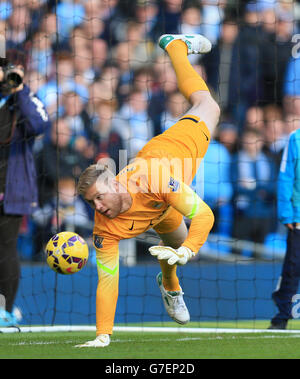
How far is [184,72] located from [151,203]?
161 cm

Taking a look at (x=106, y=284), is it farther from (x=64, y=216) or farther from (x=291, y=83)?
(x=291, y=83)

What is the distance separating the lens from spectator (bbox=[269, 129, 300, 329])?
7395 mm

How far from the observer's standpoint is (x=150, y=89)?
10.0 m

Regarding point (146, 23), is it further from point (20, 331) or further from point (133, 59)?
point (20, 331)

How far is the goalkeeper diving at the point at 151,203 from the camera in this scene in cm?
535

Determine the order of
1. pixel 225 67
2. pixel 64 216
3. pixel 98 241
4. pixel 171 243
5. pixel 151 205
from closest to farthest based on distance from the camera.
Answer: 1. pixel 98 241
2. pixel 151 205
3. pixel 171 243
4. pixel 64 216
5. pixel 225 67

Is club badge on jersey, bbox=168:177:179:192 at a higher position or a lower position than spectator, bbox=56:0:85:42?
lower

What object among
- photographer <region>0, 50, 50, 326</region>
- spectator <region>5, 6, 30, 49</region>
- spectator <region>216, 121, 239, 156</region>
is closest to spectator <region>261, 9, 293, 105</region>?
spectator <region>216, 121, 239, 156</region>

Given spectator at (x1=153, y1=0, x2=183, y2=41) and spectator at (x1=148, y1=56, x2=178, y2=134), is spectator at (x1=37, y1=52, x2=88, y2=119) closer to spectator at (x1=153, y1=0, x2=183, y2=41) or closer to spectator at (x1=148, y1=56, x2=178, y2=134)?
spectator at (x1=148, y1=56, x2=178, y2=134)

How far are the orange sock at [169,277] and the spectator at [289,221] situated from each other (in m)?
1.23

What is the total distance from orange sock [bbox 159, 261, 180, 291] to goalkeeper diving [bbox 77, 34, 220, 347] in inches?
0.5

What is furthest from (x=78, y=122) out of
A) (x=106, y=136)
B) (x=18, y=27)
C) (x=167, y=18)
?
(x=167, y=18)

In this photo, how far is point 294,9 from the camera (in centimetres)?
1077
